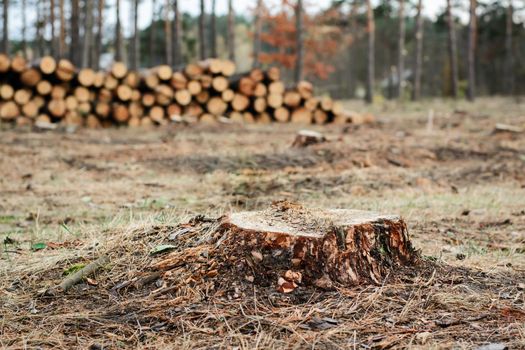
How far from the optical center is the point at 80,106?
532 inches

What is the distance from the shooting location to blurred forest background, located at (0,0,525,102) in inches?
892

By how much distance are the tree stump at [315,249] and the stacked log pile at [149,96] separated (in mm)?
11116

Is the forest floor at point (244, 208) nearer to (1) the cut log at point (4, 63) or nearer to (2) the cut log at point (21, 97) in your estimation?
(2) the cut log at point (21, 97)

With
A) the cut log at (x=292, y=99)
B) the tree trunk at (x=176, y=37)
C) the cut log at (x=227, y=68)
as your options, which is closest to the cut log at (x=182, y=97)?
the cut log at (x=227, y=68)

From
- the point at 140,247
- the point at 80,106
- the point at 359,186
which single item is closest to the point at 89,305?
the point at 140,247

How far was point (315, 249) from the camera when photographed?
2.81 meters

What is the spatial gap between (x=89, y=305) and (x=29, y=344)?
378 millimetres

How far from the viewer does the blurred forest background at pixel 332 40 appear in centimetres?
2266

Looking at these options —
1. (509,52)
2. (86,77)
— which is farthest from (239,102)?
(509,52)

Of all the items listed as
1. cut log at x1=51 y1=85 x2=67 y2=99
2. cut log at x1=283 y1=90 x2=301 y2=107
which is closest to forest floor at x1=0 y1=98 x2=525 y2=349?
cut log at x1=51 y1=85 x2=67 y2=99

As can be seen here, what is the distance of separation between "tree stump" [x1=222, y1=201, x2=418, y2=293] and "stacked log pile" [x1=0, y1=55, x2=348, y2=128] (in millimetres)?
11116

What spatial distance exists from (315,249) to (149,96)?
1162cm

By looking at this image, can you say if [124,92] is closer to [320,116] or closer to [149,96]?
[149,96]

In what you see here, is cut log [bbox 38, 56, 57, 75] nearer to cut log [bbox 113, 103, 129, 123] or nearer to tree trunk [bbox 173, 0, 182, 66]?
cut log [bbox 113, 103, 129, 123]
